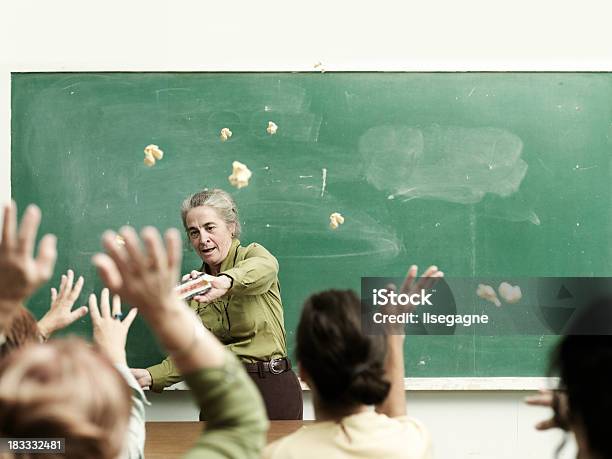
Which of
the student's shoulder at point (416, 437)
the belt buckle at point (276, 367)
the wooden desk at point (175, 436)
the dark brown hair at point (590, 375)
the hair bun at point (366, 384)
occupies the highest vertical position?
the dark brown hair at point (590, 375)

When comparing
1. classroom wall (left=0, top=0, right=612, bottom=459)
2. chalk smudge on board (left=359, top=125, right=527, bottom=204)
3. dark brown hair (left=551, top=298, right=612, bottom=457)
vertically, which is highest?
classroom wall (left=0, top=0, right=612, bottom=459)

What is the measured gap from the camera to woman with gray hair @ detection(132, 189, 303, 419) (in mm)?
3047

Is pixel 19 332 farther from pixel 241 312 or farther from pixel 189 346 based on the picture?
pixel 241 312

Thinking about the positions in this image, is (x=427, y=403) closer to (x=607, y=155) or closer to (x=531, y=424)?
(x=531, y=424)

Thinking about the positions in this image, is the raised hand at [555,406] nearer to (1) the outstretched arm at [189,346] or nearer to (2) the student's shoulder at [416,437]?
(2) the student's shoulder at [416,437]

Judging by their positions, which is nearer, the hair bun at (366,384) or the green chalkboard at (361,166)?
the hair bun at (366,384)

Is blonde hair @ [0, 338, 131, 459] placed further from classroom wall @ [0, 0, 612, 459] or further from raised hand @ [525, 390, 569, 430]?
classroom wall @ [0, 0, 612, 459]

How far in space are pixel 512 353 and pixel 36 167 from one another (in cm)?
235

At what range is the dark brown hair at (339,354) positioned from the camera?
1.38 m

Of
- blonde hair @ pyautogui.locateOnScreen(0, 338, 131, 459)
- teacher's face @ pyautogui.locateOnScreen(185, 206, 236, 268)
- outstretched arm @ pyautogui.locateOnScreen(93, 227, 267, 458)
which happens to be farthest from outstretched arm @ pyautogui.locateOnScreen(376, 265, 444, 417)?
teacher's face @ pyautogui.locateOnScreen(185, 206, 236, 268)

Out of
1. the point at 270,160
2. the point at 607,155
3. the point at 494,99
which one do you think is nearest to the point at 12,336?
the point at 270,160
